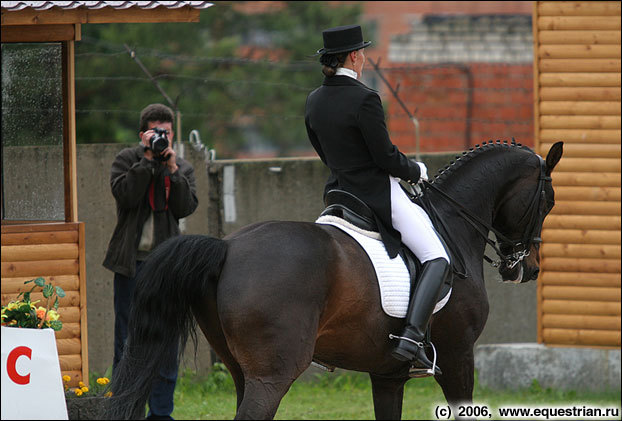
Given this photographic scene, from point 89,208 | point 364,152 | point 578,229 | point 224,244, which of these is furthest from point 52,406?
point 578,229

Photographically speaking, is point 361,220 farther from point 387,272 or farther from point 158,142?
point 158,142

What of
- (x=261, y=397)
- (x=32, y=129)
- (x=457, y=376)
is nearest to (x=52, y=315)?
(x=32, y=129)

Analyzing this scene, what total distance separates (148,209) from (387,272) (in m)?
2.92

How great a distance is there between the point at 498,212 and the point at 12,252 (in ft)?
11.5

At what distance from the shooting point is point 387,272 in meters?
5.41

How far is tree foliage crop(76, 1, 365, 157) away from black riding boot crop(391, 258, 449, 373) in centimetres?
1416

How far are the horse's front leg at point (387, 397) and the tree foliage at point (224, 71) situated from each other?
44.7 feet

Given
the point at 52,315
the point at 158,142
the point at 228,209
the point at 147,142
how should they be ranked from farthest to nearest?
the point at 228,209, the point at 147,142, the point at 158,142, the point at 52,315

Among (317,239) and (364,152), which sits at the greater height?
(364,152)

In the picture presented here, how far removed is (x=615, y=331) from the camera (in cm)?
917

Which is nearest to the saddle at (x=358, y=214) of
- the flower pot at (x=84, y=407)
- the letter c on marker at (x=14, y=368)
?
the letter c on marker at (x=14, y=368)

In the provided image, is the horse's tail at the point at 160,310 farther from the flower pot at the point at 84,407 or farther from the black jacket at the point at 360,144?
the flower pot at the point at 84,407

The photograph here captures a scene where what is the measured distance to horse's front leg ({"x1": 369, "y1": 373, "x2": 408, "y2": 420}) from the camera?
6070 mm

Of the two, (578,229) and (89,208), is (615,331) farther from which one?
(89,208)
